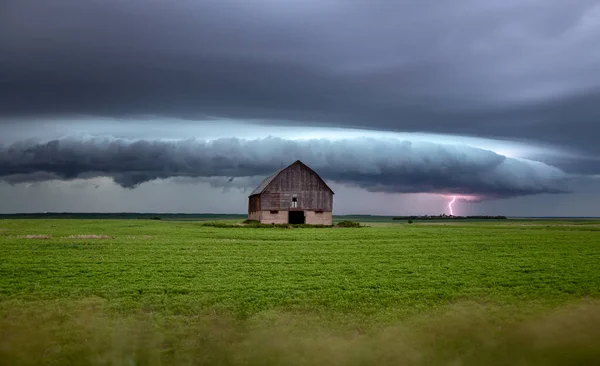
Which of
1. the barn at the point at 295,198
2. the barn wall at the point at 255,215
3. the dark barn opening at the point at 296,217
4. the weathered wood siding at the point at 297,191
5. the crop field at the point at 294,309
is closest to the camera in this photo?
the crop field at the point at 294,309

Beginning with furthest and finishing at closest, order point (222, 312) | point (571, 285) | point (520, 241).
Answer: point (520, 241) → point (571, 285) → point (222, 312)

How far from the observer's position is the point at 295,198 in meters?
89.9

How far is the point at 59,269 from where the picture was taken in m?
29.1

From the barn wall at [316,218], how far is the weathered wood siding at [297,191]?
848mm

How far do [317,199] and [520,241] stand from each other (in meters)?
44.5

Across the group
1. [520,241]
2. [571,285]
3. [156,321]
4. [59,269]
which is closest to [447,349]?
[156,321]

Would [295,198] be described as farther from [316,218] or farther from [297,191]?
[316,218]

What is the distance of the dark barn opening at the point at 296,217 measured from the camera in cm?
9056

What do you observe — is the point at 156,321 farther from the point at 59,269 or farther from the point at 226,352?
the point at 59,269

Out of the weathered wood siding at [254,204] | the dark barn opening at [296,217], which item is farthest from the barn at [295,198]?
the weathered wood siding at [254,204]

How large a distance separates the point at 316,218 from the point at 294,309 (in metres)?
68.9

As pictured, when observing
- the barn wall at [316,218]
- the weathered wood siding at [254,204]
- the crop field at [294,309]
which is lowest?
the crop field at [294,309]

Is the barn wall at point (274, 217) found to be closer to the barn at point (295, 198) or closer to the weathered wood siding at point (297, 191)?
the barn at point (295, 198)

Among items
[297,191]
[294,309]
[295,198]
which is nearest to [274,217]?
[295,198]
